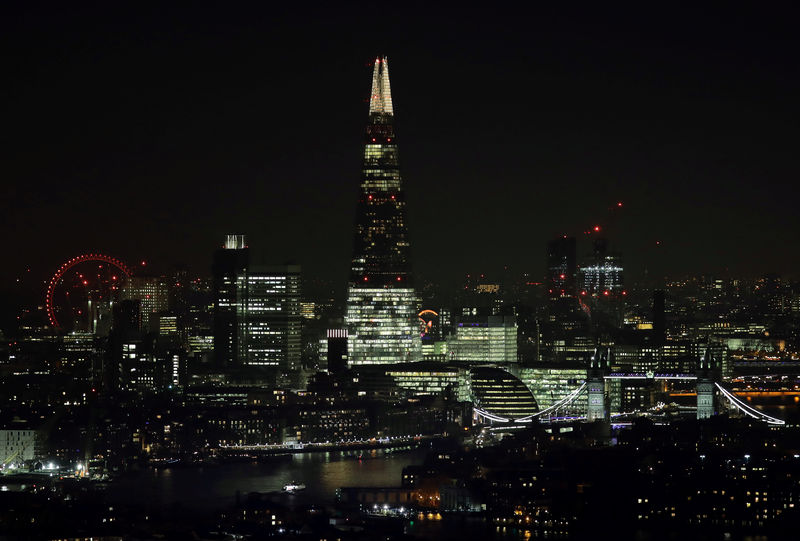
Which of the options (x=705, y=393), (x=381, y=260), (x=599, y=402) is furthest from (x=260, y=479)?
(x=381, y=260)

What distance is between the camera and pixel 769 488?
40.0 metres

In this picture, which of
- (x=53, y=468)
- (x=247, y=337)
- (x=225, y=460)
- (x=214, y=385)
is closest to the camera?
(x=53, y=468)

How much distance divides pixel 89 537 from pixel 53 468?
12224 mm

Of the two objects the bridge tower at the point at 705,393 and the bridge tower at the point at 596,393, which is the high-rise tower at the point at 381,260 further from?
the bridge tower at the point at 705,393

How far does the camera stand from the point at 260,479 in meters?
45.6

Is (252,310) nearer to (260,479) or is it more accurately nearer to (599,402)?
(599,402)

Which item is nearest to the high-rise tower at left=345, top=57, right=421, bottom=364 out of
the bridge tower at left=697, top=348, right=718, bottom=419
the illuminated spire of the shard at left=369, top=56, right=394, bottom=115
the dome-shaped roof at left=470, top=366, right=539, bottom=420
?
the illuminated spire of the shard at left=369, top=56, right=394, bottom=115

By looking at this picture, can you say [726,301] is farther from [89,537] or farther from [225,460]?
[89,537]

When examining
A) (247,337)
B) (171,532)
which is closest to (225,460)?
(171,532)

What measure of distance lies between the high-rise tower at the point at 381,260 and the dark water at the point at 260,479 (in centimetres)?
1788

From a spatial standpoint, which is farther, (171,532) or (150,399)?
(150,399)

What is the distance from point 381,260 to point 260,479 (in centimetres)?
2506

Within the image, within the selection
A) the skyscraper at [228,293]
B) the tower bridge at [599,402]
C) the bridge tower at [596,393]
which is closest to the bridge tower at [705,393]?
the tower bridge at [599,402]

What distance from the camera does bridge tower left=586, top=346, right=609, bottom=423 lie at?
58469 mm
